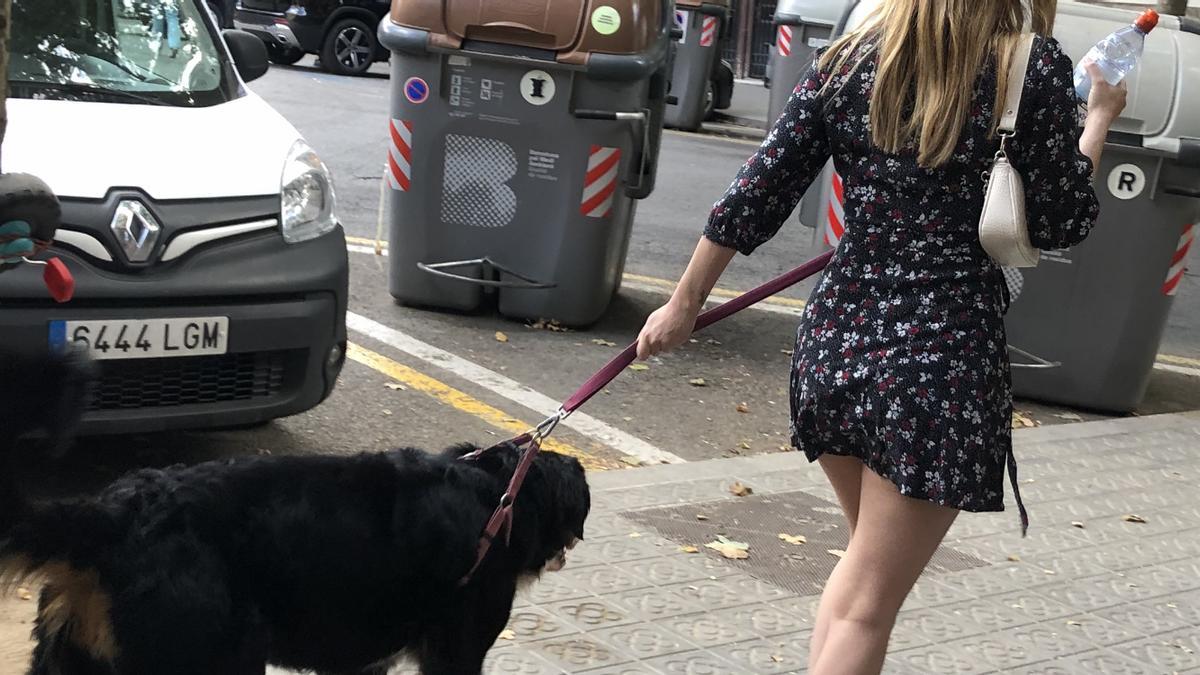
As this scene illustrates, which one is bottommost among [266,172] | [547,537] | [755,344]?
Result: [755,344]

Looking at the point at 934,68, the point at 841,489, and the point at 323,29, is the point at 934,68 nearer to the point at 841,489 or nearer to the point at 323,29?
the point at 841,489

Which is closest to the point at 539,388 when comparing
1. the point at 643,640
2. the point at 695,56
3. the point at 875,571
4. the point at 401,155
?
the point at 401,155

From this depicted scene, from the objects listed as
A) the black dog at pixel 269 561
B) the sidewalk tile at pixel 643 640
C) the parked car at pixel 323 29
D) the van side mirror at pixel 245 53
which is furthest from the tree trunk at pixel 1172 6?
the parked car at pixel 323 29

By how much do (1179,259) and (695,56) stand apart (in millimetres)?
11124

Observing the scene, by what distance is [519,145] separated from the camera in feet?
24.0

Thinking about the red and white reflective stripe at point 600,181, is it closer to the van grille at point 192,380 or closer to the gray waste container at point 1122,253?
the gray waste container at point 1122,253

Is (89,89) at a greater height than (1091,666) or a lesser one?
greater

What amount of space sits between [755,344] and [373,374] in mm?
Result: 2398

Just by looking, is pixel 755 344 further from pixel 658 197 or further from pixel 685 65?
pixel 685 65

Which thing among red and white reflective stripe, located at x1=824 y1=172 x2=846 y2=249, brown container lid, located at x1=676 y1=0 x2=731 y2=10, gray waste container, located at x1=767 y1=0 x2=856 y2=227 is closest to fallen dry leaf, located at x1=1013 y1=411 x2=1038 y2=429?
red and white reflective stripe, located at x1=824 y1=172 x2=846 y2=249

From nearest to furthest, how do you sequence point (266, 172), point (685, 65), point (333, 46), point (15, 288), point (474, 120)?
point (15, 288) < point (266, 172) < point (474, 120) < point (685, 65) < point (333, 46)

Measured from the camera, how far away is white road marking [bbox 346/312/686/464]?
5879 millimetres

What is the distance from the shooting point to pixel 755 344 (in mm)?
7879

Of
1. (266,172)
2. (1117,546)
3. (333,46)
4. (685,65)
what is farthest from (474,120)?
(333,46)
